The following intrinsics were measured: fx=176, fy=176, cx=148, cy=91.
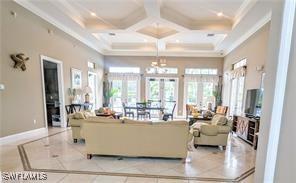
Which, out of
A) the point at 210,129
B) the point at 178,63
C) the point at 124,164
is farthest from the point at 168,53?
the point at 124,164

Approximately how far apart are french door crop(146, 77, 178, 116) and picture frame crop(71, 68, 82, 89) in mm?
3795

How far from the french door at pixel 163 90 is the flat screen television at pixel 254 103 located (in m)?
4.98

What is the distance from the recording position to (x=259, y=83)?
5.11 meters

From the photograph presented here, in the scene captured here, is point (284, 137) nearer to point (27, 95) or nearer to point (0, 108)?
point (0, 108)

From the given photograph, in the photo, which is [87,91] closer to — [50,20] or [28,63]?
[28,63]

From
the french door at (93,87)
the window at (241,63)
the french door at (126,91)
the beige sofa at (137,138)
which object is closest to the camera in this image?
the beige sofa at (137,138)

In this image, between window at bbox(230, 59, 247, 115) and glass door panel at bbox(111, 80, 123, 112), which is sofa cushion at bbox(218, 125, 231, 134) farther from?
glass door panel at bbox(111, 80, 123, 112)

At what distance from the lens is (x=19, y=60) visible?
4.55 meters

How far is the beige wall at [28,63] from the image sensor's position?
4.23 meters

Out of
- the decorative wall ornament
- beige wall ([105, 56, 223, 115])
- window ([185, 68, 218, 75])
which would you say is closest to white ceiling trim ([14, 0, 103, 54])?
the decorative wall ornament

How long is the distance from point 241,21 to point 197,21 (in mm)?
1445

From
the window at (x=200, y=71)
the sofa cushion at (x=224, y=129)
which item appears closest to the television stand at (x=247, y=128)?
the sofa cushion at (x=224, y=129)

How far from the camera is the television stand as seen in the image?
182 inches

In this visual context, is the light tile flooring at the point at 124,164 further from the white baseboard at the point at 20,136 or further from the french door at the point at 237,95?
the french door at the point at 237,95
